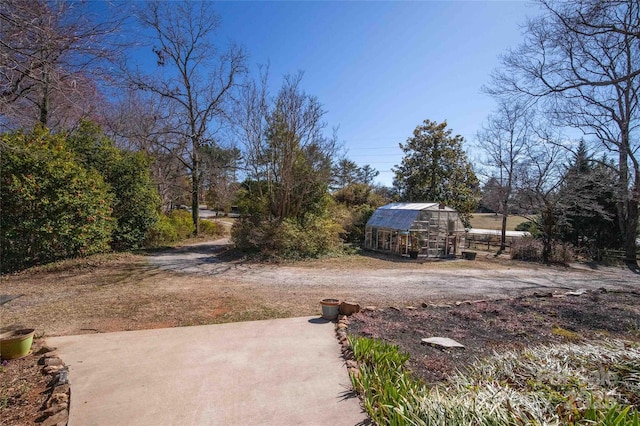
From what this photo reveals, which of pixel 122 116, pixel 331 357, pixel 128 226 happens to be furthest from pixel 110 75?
pixel 122 116

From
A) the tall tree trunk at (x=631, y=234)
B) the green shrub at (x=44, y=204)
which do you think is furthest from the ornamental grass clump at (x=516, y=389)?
the tall tree trunk at (x=631, y=234)

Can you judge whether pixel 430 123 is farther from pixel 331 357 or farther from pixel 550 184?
pixel 331 357

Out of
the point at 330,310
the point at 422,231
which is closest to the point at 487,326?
the point at 330,310

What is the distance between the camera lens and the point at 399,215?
16031 mm

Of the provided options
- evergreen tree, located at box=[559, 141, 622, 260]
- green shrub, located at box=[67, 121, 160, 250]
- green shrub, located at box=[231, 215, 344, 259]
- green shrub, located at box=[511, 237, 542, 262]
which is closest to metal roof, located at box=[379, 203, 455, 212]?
green shrub, located at box=[511, 237, 542, 262]

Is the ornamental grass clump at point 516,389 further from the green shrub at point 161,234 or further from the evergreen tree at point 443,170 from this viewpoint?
the evergreen tree at point 443,170

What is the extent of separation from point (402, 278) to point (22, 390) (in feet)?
28.5

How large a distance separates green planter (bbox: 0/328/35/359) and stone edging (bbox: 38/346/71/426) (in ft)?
0.54

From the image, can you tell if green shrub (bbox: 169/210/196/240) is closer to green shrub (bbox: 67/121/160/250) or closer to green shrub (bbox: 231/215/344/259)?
green shrub (bbox: 67/121/160/250)

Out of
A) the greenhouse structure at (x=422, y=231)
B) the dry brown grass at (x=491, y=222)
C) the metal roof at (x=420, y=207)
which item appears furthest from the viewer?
the dry brown grass at (x=491, y=222)

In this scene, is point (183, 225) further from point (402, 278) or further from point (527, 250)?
point (527, 250)

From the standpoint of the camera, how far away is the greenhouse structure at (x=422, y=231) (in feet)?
49.6

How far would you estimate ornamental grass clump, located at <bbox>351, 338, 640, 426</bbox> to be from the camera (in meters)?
2.31

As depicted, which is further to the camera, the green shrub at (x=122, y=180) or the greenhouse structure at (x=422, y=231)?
the greenhouse structure at (x=422, y=231)
